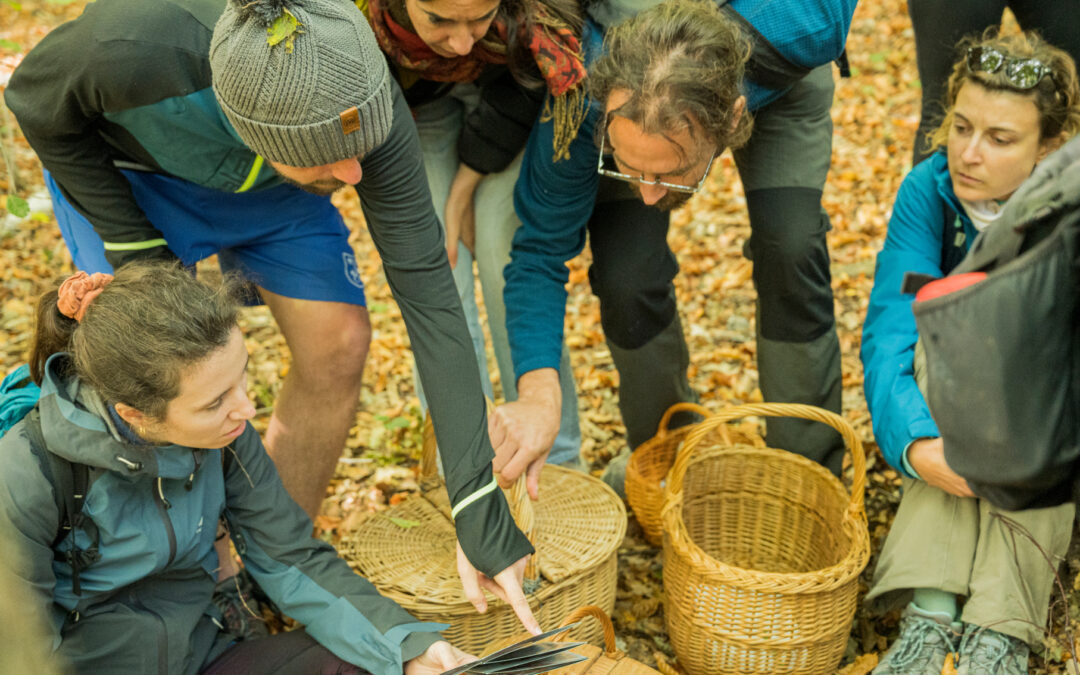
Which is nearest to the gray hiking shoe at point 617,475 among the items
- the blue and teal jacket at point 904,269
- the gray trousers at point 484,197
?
the gray trousers at point 484,197

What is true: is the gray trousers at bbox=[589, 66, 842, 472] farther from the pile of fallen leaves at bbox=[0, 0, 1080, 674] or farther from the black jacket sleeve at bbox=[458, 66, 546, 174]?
the pile of fallen leaves at bbox=[0, 0, 1080, 674]

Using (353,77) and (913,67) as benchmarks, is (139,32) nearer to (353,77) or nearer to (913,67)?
(353,77)

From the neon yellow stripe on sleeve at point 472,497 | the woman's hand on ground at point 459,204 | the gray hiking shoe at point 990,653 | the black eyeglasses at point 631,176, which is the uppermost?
the black eyeglasses at point 631,176

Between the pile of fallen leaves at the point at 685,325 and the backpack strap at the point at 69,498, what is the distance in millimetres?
1258

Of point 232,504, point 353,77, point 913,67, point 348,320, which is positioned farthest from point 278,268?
point 913,67

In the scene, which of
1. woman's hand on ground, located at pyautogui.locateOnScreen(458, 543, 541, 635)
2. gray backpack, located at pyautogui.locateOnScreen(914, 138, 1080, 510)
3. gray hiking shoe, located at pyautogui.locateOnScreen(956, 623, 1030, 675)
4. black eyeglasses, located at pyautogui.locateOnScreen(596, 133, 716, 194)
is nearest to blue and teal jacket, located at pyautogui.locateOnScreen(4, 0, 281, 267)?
black eyeglasses, located at pyautogui.locateOnScreen(596, 133, 716, 194)

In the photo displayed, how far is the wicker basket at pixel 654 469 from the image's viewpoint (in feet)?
9.75

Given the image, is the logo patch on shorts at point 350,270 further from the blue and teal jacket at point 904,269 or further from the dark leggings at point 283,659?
the blue and teal jacket at point 904,269

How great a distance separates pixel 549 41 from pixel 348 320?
38.3 inches

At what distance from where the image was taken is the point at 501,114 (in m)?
2.74

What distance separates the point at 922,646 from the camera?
2.38 meters

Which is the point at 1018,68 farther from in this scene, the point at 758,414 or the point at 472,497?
the point at 472,497

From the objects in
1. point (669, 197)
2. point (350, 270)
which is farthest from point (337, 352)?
point (669, 197)

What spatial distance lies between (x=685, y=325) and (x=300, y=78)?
2.89 m
